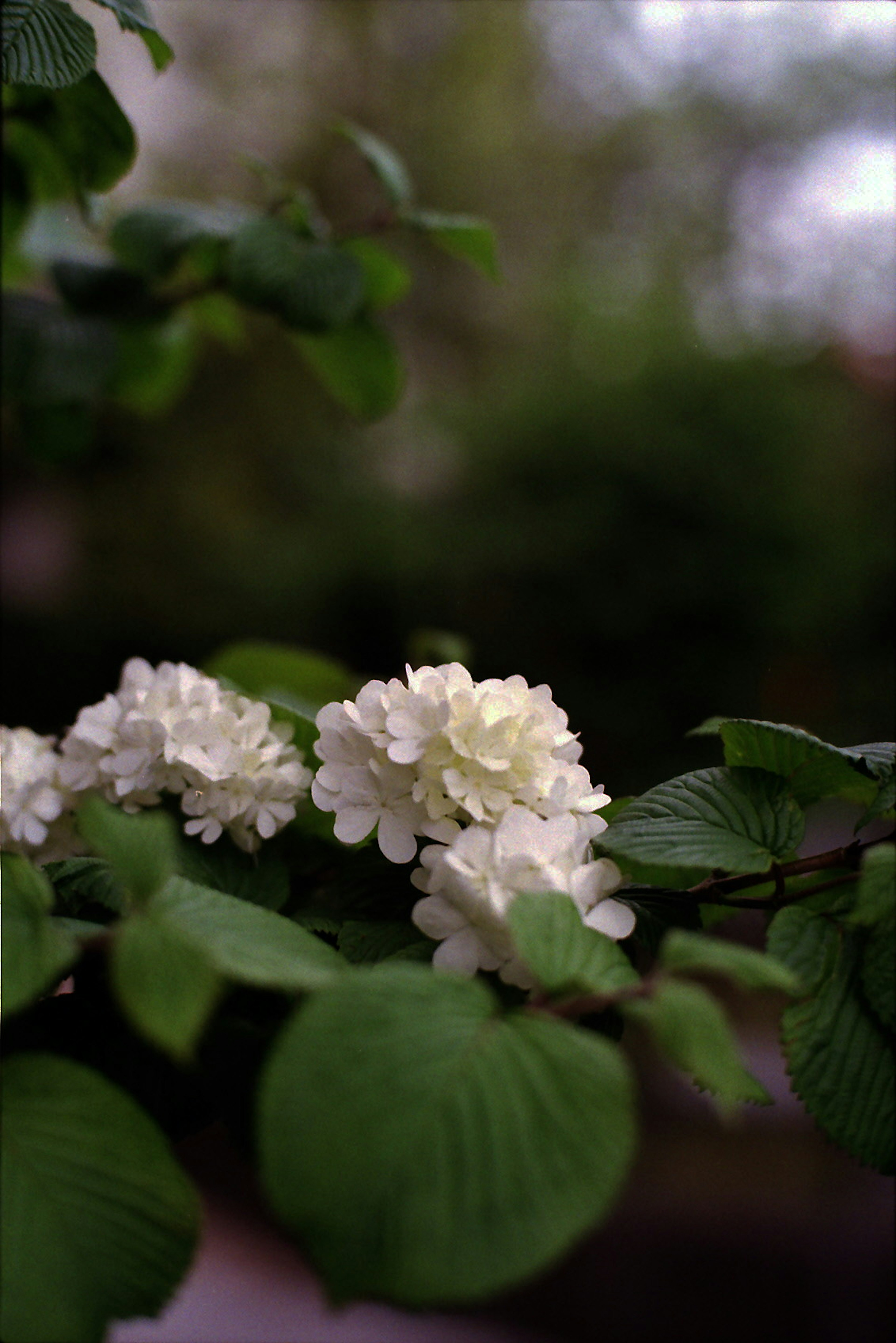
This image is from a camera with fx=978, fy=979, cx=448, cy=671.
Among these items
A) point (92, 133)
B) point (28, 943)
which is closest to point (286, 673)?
point (92, 133)

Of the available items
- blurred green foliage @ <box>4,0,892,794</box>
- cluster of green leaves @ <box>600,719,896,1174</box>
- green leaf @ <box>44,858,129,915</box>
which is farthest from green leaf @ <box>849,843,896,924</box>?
blurred green foliage @ <box>4,0,892,794</box>

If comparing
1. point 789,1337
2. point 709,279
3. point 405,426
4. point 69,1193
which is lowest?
point 789,1337

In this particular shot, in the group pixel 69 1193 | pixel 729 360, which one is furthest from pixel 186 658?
pixel 69 1193

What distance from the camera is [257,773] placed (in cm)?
38

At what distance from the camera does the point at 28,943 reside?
0.78 ft

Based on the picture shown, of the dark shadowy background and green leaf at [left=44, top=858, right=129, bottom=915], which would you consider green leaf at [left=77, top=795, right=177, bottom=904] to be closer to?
green leaf at [left=44, top=858, right=129, bottom=915]

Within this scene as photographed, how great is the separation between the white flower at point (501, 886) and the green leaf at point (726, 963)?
4 centimetres

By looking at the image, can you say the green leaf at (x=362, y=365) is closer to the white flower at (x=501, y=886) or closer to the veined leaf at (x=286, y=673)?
the veined leaf at (x=286, y=673)

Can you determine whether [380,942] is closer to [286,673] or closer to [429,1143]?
[429,1143]

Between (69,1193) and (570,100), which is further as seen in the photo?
(570,100)

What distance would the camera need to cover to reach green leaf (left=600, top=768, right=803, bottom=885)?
0.99ft

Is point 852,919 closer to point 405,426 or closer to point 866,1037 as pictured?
point 866,1037

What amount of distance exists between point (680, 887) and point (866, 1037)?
3.6 inches

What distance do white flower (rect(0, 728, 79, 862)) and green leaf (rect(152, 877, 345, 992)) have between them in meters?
0.12
